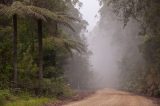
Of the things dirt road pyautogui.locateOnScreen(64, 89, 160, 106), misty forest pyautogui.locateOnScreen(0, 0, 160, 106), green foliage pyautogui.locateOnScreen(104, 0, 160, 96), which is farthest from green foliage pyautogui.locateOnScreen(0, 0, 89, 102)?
green foliage pyautogui.locateOnScreen(104, 0, 160, 96)

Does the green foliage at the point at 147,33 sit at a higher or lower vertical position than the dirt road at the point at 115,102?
higher

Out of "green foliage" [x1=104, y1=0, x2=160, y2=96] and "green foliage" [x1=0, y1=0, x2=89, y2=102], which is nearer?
"green foliage" [x1=0, y1=0, x2=89, y2=102]

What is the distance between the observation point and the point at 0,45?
1136 inches

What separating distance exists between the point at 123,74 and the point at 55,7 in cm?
4175

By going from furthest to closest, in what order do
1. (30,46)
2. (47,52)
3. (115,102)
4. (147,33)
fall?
(147,33), (47,52), (30,46), (115,102)

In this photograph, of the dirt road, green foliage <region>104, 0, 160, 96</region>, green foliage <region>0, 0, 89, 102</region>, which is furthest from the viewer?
green foliage <region>104, 0, 160, 96</region>

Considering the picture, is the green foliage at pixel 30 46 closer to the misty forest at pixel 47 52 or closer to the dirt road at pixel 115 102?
the misty forest at pixel 47 52

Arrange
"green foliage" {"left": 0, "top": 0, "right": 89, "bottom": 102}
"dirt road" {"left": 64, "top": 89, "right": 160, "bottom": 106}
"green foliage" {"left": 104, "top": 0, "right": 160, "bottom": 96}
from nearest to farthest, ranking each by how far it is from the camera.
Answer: "dirt road" {"left": 64, "top": 89, "right": 160, "bottom": 106}, "green foliage" {"left": 0, "top": 0, "right": 89, "bottom": 102}, "green foliage" {"left": 104, "top": 0, "right": 160, "bottom": 96}

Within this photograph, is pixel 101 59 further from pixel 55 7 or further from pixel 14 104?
pixel 14 104

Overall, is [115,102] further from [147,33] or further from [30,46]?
[147,33]

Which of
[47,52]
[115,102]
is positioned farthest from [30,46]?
[115,102]

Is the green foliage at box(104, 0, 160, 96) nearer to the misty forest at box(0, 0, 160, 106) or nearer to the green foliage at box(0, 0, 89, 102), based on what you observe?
the misty forest at box(0, 0, 160, 106)

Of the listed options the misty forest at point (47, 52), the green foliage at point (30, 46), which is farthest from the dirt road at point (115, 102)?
the green foliage at point (30, 46)

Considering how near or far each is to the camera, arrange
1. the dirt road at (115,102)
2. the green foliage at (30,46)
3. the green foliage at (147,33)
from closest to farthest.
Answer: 1. the dirt road at (115,102)
2. the green foliage at (30,46)
3. the green foliage at (147,33)
